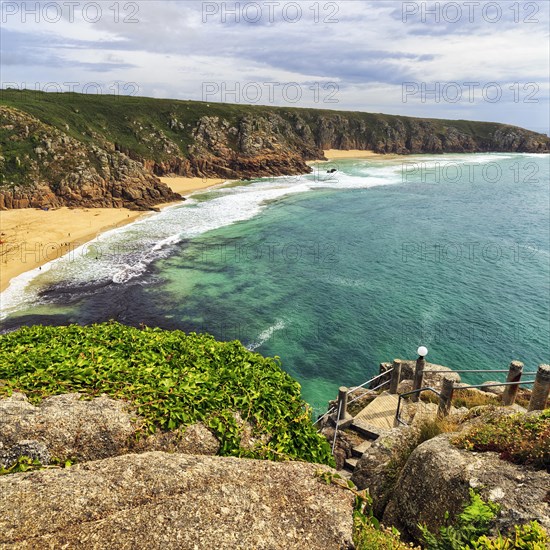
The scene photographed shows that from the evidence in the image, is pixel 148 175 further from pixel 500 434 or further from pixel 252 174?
pixel 500 434

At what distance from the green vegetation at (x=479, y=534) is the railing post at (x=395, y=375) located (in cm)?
1127

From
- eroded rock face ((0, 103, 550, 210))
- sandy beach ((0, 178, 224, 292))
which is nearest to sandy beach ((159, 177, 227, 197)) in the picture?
eroded rock face ((0, 103, 550, 210))

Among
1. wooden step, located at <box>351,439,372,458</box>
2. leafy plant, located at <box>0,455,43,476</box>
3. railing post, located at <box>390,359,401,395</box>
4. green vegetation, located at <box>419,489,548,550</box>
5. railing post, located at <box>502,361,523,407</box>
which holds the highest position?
leafy plant, located at <box>0,455,43,476</box>

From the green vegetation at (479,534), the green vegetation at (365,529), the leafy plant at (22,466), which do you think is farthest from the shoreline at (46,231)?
the green vegetation at (479,534)

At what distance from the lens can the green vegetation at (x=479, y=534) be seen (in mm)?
4434

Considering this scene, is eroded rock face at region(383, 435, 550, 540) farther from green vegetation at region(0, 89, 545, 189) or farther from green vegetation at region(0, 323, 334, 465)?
green vegetation at region(0, 89, 545, 189)

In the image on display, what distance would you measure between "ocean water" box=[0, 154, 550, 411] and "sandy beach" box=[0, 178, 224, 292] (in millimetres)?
2494

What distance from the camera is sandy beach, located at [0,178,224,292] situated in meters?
38.2

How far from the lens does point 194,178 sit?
9162cm

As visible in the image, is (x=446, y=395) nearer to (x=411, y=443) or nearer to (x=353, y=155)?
(x=411, y=443)

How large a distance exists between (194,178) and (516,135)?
171 meters

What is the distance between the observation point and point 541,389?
11.9 meters

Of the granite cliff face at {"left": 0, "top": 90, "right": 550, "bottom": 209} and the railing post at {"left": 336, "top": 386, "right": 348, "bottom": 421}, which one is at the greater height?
the granite cliff face at {"left": 0, "top": 90, "right": 550, "bottom": 209}

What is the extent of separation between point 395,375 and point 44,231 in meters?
47.0
